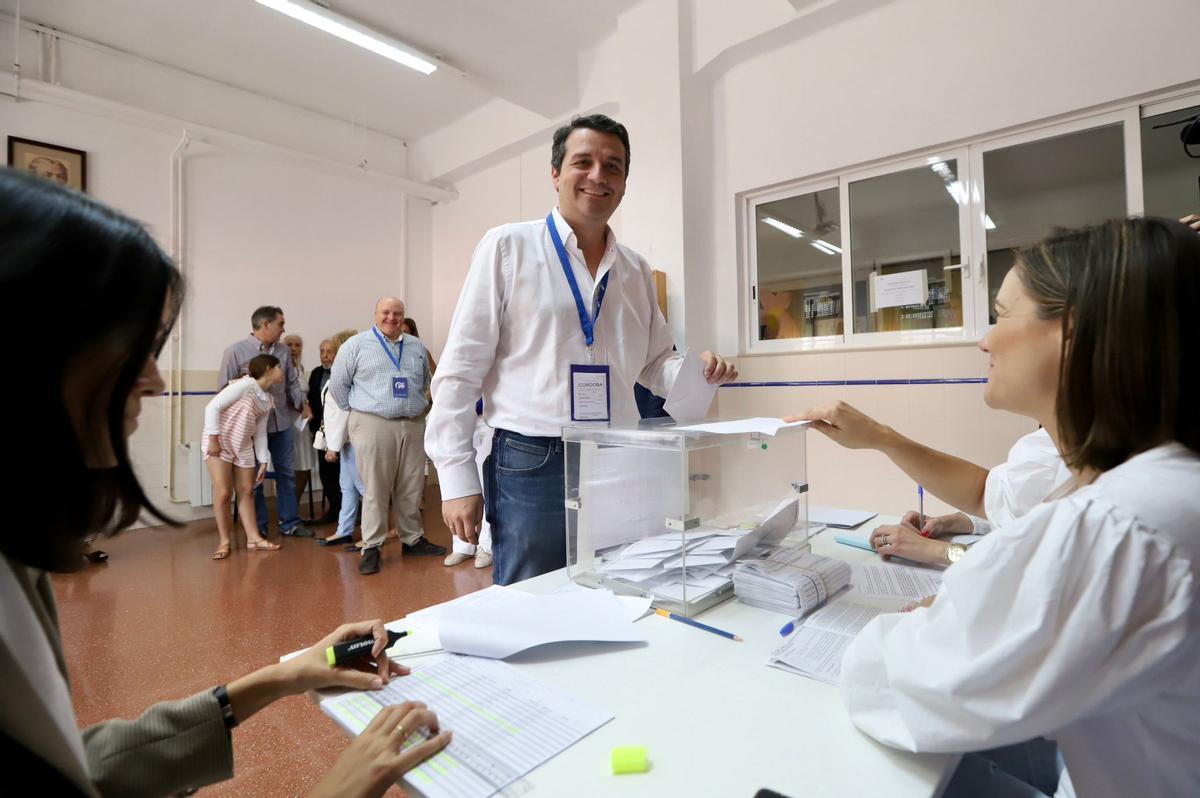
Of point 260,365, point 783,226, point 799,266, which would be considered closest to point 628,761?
point 799,266

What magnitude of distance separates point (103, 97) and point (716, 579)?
594 centimetres

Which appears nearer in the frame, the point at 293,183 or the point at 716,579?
the point at 716,579

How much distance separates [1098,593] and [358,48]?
558 cm

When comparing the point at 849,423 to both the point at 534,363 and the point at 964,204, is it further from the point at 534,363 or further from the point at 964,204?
the point at 964,204

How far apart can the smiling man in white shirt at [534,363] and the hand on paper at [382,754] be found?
2.41ft

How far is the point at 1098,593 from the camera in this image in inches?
20.6

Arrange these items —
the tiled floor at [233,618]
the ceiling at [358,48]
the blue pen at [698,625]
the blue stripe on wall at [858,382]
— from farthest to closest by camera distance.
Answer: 1. the ceiling at [358,48]
2. the blue stripe on wall at [858,382]
3. the tiled floor at [233,618]
4. the blue pen at [698,625]

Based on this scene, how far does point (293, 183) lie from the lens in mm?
5598

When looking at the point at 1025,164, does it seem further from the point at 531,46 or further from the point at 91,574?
the point at 91,574

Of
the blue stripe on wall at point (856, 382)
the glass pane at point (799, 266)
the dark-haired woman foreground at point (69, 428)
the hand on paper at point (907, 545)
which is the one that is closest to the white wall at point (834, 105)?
the blue stripe on wall at point (856, 382)

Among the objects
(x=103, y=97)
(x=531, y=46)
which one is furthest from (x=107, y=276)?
(x=103, y=97)

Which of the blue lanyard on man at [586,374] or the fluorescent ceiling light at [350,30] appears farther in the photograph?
the fluorescent ceiling light at [350,30]

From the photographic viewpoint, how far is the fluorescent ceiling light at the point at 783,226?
155 inches

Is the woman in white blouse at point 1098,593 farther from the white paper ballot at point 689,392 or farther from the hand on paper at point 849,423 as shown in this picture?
the white paper ballot at point 689,392
